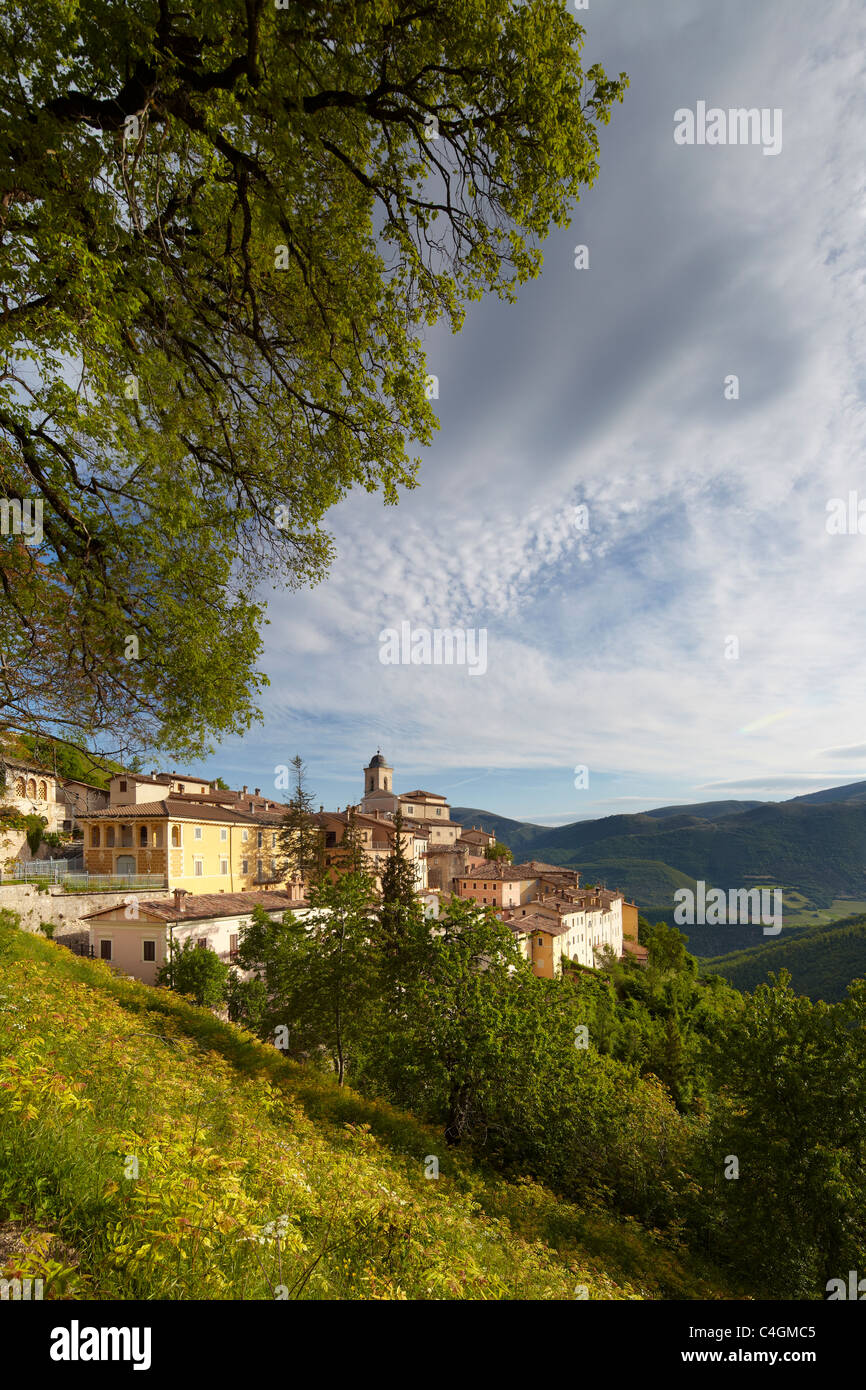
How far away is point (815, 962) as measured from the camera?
9725cm

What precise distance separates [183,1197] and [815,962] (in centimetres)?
12594

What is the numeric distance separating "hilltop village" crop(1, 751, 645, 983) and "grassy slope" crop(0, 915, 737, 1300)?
3115mm

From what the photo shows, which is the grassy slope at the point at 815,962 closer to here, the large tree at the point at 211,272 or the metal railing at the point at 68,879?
the metal railing at the point at 68,879

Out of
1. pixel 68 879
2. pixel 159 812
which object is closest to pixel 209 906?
pixel 68 879

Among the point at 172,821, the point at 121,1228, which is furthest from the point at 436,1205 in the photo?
the point at 172,821

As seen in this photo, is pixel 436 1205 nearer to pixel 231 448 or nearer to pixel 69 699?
pixel 69 699

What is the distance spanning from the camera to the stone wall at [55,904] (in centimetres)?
2294

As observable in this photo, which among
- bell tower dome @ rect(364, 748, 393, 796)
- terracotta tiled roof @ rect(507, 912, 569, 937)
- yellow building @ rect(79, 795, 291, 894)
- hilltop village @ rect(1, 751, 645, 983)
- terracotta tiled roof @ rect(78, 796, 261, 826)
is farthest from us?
bell tower dome @ rect(364, 748, 393, 796)

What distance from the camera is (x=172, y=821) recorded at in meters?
35.9

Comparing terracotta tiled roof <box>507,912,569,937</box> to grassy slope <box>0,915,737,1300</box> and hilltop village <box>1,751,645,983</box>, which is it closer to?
hilltop village <box>1,751,645,983</box>

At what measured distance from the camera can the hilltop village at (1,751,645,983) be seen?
26.0 meters

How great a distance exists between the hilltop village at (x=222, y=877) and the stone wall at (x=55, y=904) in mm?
421

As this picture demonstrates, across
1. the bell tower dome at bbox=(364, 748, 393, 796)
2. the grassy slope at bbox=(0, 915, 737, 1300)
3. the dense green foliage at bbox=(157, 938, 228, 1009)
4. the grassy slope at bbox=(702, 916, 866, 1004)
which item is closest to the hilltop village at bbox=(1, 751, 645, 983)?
the dense green foliage at bbox=(157, 938, 228, 1009)
